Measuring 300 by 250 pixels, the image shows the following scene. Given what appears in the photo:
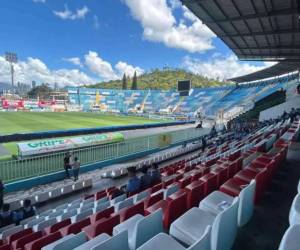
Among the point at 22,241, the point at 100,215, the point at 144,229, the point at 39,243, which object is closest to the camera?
the point at 144,229

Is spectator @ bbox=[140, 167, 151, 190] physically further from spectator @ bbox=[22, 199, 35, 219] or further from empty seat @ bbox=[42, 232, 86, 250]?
empty seat @ bbox=[42, 232, 86, 250]

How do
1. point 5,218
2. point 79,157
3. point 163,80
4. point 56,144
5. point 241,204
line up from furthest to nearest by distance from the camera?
point 163,80 → point 56,144 → point 79,157 → point 5,218 → point 241,204

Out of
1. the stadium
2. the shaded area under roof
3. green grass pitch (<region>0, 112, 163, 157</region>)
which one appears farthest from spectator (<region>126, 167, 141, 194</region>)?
the shaded area under roof

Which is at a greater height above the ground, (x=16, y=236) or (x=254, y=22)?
(x=254, y=22)

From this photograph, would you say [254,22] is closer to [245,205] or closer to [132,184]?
[132,184]

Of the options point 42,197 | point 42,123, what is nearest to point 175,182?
point 42,197

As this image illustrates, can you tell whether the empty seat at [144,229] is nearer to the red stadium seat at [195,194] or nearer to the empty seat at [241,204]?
the empty seat at [241,204]

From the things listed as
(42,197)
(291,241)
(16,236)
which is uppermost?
(291,241)

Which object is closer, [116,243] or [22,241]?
[116,243]

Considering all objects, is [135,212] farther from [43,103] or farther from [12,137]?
[43,103]

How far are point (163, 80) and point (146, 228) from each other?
12233cm

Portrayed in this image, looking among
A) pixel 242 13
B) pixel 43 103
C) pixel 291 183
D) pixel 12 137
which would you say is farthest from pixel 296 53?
pixel 43 103

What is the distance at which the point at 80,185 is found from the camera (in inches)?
363

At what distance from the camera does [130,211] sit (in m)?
3.65
